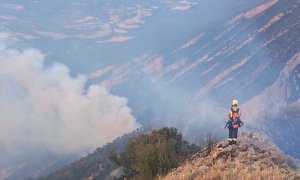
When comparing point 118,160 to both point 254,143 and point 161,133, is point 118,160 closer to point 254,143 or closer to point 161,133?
point 161,133

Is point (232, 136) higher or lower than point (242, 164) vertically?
higher

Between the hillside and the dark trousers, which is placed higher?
the dark trousers

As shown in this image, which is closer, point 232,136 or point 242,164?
point 242,164

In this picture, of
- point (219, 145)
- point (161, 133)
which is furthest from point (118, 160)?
point (219, 145)

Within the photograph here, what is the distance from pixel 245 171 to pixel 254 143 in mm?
11729

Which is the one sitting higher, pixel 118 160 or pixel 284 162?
pixel 118 160

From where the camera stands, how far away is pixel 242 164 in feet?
84.7

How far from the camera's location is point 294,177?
76.4 feet

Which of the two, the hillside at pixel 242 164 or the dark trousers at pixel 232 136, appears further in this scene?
the dark trousers at pixel 232 136

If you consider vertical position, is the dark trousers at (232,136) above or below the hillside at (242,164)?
A: above

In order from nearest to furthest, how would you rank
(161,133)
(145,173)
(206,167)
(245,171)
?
1. (245,171)
2. (206,167)
3. (145,173)
4. (161,133)

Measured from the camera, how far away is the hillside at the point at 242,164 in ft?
76.0

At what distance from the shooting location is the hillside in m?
23.2

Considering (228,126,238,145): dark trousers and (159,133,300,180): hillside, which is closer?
(159,133,300,180): hillside
